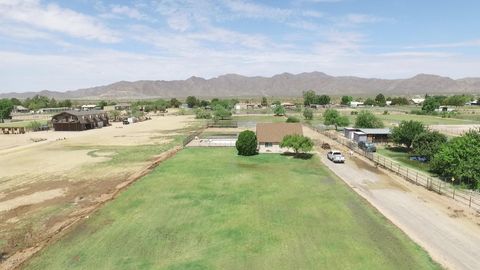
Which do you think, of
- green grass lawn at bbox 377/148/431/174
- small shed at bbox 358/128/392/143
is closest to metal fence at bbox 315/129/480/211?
green grass lawn at bbox 377/148/431/174

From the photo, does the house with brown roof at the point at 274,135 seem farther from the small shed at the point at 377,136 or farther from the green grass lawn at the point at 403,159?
the small shed at the point at 377,136

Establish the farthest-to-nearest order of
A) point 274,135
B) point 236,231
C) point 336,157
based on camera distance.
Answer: point 274,135
point 336,157
point 236,231

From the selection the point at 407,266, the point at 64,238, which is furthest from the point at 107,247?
the point at 407,266

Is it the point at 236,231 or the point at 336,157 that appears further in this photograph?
the point at 336,157

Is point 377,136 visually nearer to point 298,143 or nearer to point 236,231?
point 298,143

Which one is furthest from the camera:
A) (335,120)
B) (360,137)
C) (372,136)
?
(335,120)

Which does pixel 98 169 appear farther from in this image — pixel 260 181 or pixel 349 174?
pixel 349 174

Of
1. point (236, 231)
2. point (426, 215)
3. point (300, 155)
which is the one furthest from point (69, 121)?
point (426, 215)

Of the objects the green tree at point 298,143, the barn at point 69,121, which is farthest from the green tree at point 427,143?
the barn at point 69,121
